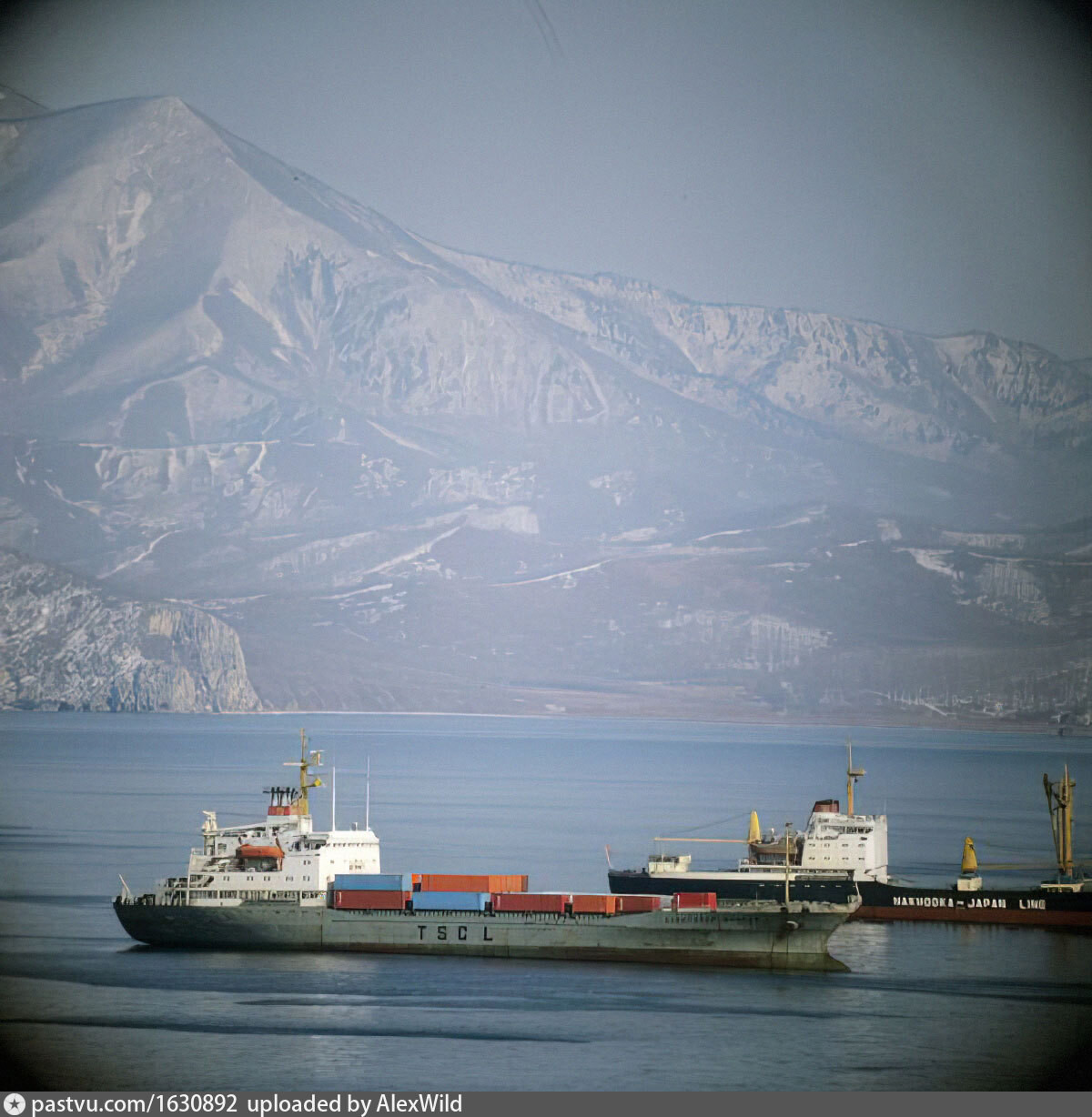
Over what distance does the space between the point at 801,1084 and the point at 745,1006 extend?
6.17 metres

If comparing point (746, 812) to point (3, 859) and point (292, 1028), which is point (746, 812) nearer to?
point (3, 859)

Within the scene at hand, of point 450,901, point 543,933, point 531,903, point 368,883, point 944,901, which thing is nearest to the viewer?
point 543,933

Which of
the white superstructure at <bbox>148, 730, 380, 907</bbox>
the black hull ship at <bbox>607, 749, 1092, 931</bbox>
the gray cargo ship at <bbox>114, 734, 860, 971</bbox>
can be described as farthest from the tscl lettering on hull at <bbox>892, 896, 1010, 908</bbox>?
the white superstructure at <bbox>148, 730, 380, 907</bbox>

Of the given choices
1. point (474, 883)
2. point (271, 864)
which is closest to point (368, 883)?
point (271, 864)

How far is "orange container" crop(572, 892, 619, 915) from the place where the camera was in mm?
45438

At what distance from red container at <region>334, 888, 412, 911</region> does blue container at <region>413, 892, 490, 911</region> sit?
0.33m

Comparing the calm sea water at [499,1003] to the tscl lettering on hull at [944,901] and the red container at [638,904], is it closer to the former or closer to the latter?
the tscl lettering on hull at [944,901]

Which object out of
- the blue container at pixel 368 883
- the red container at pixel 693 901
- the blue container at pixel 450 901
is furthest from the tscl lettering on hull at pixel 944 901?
the blue container at pixel 368 883

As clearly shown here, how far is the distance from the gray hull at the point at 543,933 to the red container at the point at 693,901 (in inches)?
24.9

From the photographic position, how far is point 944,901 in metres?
54.7

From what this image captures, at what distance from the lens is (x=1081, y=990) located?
141 ft

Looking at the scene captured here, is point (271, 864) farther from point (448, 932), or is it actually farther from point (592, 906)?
point (592, 906)

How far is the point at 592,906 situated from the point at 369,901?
5.36 m

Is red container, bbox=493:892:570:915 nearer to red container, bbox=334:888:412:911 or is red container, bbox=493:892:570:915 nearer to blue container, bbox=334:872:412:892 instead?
red container, bbox=334:888:412:911
